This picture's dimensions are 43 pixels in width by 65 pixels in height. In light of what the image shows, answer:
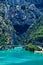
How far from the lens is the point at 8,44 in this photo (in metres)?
199

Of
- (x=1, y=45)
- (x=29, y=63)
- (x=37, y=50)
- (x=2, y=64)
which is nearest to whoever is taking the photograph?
(x=2, y=64)

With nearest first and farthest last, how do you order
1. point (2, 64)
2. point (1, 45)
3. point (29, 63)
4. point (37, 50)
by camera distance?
1. point (2, 64)
2. point (29, 63)
3. point (37, 50)
4. point (1, 45)

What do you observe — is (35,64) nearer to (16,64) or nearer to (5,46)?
(16,64)

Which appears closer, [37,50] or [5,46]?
[37,50]

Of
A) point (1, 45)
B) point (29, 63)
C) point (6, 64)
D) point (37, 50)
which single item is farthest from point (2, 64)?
point (1, 45)

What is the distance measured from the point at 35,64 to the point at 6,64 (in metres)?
11.0

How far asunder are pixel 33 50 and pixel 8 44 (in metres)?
27.4

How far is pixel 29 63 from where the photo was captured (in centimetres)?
10600

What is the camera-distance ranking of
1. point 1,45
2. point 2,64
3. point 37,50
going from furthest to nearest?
1. point 1,45
2. point 37,50
3. point 2,64

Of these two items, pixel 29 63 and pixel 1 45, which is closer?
pixel 29 63

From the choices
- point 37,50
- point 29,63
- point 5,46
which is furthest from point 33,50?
point 29,63

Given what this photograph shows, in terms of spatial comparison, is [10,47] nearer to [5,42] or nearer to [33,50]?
[5,42]

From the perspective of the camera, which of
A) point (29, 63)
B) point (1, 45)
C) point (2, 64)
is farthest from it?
point (1, 45)

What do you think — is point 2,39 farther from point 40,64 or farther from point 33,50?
point 40,64
